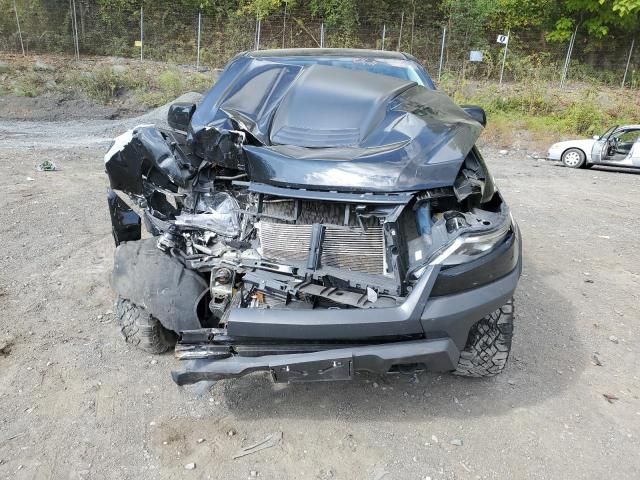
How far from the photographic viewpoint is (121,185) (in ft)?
12.1

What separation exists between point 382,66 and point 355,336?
9.60ft

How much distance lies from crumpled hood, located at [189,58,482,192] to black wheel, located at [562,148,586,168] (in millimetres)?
8602

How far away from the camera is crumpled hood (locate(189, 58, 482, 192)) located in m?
2.68

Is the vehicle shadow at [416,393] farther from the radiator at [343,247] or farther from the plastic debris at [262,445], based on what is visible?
the radiator at [343,247]

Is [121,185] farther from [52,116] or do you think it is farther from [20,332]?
[52,116]

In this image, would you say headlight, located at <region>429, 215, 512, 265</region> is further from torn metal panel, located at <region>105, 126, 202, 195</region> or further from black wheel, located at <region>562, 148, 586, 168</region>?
black wheel, located at <region>562, 148, 586, 168</region>

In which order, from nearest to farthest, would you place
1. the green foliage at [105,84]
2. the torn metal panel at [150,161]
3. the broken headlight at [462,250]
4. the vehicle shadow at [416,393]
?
the broken headlight at [462,250] → the vehicle shadow at [416,393] → the torn metal panel at [150,161] → the green foliage at [105,84]

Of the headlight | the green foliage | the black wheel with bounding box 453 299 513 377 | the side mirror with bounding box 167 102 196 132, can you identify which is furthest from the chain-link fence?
A: the headlight

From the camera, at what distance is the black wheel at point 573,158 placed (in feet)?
36.7

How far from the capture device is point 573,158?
11273mm

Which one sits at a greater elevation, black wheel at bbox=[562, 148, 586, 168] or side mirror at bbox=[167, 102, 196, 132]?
side mirror at bbox=[167, 102, 196, 132]

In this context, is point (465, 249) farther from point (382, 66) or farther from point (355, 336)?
point (382, 66)

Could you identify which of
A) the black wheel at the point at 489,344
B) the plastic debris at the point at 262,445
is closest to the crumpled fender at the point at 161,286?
the plastic debris at the point at 262,445

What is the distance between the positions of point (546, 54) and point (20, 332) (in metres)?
20.2
